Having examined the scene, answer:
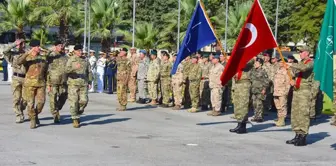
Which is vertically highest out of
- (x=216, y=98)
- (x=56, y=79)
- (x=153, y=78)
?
(x=56, y=79)

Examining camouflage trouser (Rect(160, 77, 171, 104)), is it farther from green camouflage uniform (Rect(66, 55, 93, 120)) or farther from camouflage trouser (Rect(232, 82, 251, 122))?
camouflage trouser (Rect(232, 82, 251, 122))

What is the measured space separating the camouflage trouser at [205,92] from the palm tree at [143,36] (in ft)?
66.1

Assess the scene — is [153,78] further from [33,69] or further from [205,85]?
[33,69]

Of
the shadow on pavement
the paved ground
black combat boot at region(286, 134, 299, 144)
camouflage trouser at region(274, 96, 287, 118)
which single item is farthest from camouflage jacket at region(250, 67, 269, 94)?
black combat boot at region(286, 134, 299, 144)

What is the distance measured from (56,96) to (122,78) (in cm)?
310

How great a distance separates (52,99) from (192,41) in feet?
11.0

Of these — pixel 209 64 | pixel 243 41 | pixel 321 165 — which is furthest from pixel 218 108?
pixel 321 165

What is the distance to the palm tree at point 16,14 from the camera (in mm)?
41656

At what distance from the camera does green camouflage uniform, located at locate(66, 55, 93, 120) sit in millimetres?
13344

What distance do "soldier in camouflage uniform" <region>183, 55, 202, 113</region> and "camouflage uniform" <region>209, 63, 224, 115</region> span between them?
→ 64cm

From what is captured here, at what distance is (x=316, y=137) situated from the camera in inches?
528

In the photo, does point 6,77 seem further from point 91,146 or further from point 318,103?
point 91,146

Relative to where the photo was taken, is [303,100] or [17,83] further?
[17,83]

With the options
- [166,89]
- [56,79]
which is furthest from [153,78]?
[56,79]
